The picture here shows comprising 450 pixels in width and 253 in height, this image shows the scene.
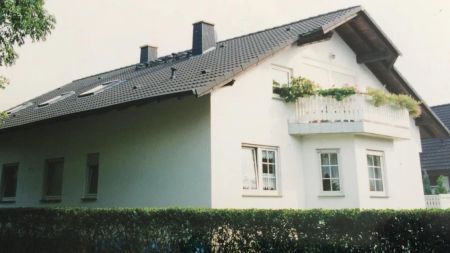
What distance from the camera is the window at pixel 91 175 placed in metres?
15.5

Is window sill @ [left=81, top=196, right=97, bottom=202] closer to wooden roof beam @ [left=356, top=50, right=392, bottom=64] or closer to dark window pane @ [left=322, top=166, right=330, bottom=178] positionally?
dark window pane @ [left=322, top=166, right=330, bottom=178]

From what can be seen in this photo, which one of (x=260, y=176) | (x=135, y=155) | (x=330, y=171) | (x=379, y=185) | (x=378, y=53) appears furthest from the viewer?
(x=378, y=53)

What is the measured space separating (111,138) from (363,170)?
8.12 metres

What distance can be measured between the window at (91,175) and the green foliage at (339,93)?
7944 mm

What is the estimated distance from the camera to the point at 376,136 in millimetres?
14422

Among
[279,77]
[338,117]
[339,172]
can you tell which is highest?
[279,77]

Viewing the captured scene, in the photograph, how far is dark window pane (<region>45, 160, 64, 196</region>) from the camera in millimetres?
16859

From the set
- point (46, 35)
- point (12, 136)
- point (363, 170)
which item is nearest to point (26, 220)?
point (46, 35)

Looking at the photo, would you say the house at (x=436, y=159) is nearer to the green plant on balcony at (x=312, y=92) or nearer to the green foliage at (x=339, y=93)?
the green plant on balcony at (x=312, y=92)

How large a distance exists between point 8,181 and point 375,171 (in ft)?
48.9

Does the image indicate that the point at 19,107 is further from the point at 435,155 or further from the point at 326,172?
the point at 435,155

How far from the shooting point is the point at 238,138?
1259cm

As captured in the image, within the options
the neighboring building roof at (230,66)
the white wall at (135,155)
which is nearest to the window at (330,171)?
the neighboring building roof at (230,66)

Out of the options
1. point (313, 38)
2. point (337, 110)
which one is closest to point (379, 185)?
point (337, 110)
